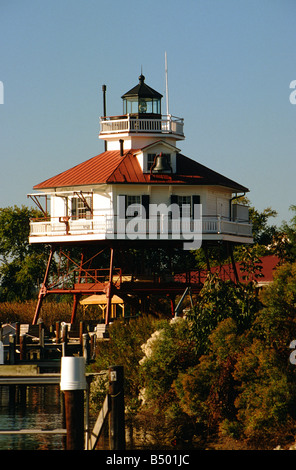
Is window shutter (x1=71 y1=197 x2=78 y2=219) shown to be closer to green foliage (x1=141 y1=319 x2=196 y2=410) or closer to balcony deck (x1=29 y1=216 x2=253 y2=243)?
balcony deck (x1=29 y1=216 x2=253 y2=243)

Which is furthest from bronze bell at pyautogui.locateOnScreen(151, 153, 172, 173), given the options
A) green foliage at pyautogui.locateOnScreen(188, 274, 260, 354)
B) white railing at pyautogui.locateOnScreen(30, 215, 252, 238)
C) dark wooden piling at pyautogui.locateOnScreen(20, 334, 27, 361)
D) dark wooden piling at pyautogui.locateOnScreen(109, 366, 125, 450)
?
dark wooden piling at pyautogui.locateOnScreen(109, 366, 125, 450)

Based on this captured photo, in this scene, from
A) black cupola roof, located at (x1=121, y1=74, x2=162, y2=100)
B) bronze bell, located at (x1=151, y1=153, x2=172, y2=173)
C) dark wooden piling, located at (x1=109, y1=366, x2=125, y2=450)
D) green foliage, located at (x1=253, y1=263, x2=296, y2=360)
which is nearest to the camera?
dark wooden piling, located at (x1=109, y1=366, x2=125, y2=450)

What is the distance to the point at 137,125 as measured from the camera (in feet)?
176

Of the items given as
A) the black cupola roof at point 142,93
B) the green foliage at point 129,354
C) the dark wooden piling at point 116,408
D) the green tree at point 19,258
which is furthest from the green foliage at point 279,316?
the green tree at point 19,258

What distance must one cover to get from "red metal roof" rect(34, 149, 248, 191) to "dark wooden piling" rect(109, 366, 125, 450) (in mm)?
30042

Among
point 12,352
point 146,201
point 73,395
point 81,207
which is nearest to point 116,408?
point 73,395

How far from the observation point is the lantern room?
54.2 meters

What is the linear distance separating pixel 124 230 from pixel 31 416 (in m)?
17.1

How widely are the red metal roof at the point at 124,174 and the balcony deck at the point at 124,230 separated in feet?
6.62

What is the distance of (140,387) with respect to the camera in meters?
31.8

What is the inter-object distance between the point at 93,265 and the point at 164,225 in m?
17.7
